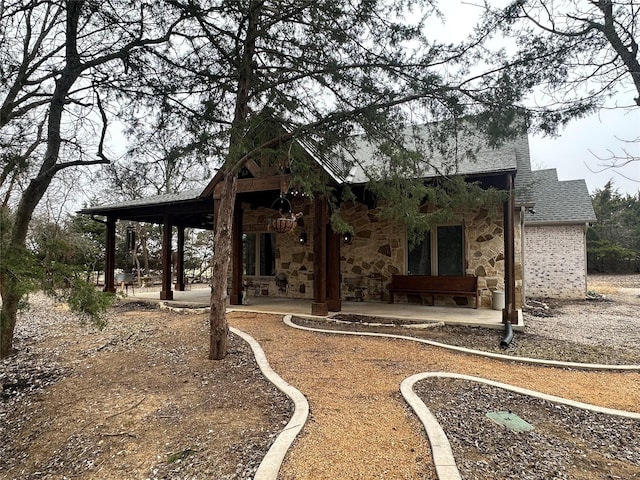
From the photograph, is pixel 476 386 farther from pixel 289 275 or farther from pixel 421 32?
pixel 289 275

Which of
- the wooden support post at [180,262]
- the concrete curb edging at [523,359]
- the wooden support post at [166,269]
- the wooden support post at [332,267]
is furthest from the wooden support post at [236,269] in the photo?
the wooden support post at [180,262]

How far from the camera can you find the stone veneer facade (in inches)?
316

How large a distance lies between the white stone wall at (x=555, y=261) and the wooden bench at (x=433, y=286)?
19.2 ft

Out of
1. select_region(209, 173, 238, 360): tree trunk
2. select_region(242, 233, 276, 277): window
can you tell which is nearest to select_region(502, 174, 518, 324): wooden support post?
select_region(209, 173, 238, 360): tree trunk

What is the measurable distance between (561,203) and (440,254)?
741 centimetres

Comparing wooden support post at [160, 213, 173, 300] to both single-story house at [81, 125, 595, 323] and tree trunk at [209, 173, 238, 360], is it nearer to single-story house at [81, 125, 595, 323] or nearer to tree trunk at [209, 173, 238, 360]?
single-story house at [81, 125, 595, 323]

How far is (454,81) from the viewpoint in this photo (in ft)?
13.1

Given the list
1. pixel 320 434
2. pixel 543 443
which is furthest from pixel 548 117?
pixel 320 434

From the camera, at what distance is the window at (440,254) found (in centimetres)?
834

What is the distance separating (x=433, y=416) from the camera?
2830mm

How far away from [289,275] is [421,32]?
7.24 metres

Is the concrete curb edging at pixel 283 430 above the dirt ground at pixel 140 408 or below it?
above

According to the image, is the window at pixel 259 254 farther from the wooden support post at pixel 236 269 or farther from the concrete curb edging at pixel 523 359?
the concrete curb edging at pixel 523 359

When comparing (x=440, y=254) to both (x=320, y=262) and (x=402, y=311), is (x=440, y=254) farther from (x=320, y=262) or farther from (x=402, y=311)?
(x=320, y=262)
